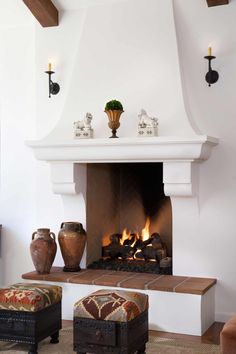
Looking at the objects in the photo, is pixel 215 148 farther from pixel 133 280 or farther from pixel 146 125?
pixel 133 280

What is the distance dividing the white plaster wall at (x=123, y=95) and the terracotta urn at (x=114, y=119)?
5.5 inches

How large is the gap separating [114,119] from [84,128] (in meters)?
0.29

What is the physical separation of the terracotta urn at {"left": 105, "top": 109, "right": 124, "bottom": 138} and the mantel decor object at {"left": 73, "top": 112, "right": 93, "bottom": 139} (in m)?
0.19

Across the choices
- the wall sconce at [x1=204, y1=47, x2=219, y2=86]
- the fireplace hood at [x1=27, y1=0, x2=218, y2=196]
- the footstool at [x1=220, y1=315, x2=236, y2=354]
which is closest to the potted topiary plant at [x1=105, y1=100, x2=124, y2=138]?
the fireplace hood at [x1=27, y1=0, x2=218, y2=196]

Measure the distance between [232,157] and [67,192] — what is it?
4.84 ft

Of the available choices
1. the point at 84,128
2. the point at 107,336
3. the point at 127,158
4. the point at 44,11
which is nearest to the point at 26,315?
the point at 107,336

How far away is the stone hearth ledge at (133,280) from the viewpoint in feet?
13.7

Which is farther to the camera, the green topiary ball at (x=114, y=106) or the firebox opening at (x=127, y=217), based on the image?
the firebox opening at (x=127, y=217)

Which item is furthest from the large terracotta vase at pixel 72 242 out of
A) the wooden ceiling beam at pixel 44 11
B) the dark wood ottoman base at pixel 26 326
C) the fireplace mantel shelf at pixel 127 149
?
the wooden ceiling beam at pixel 44 11

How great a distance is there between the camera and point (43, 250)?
454cm

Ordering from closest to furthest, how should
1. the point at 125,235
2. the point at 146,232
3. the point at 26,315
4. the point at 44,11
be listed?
the point at 26,315
the point at 44,11
the point at 146,232
the point at 125,235

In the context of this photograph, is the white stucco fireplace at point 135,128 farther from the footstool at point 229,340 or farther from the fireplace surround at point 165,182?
the footstool at point 229,340

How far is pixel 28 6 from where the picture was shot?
4844 millimetres

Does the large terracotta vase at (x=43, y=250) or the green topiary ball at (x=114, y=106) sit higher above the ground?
the green topiary ball at (x=114, y=106)
